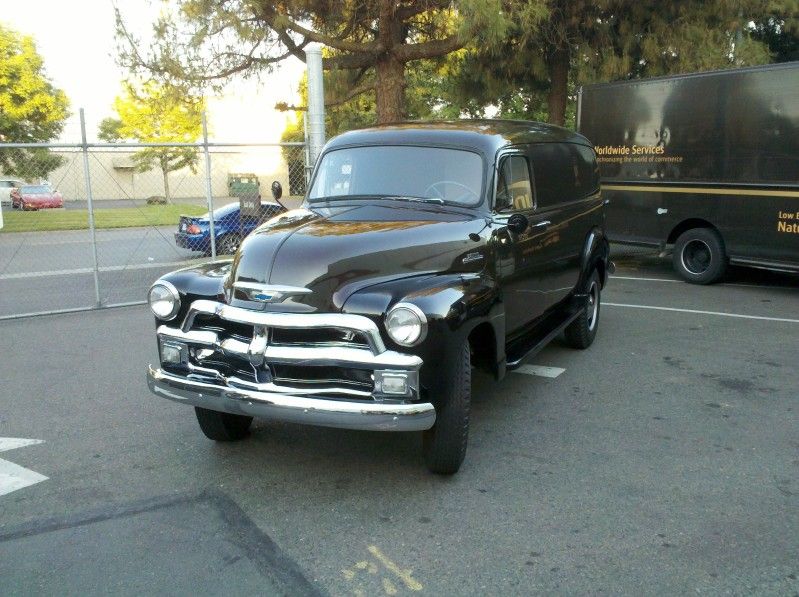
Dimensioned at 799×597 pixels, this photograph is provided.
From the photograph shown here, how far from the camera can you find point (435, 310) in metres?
3.93

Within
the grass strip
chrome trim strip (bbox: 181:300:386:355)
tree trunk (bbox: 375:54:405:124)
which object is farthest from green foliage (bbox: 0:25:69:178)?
chrome trim strip (bbox: 181:300:386:355)

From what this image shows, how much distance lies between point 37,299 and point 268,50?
5865 mm

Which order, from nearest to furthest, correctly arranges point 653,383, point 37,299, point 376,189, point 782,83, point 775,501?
point 775,501 < point 376,189 < point 653,383 < point 782,83 < point 37,299

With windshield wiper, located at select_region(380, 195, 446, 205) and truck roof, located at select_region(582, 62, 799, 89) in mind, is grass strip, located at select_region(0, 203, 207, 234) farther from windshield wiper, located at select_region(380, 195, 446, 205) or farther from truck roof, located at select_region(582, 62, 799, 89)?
windshield wiper, located at select_region(380, 195, 446, 205)

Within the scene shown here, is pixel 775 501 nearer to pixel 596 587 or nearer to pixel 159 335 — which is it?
pixel 596 587

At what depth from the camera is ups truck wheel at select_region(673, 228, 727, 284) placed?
10891 millimetres

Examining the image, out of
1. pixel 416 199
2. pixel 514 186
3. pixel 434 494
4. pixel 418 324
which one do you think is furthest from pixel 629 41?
pixel 434 494

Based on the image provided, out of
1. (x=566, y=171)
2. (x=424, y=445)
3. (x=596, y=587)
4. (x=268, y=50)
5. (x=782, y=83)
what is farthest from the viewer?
(x=268, y=50)

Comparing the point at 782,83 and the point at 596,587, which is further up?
the point at 782,83

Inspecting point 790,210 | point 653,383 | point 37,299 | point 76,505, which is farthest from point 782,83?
point 37,299

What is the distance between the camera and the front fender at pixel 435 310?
12.8 ft

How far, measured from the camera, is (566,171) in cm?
678

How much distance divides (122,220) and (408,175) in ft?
45.1

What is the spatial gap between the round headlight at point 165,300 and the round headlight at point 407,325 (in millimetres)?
1469
